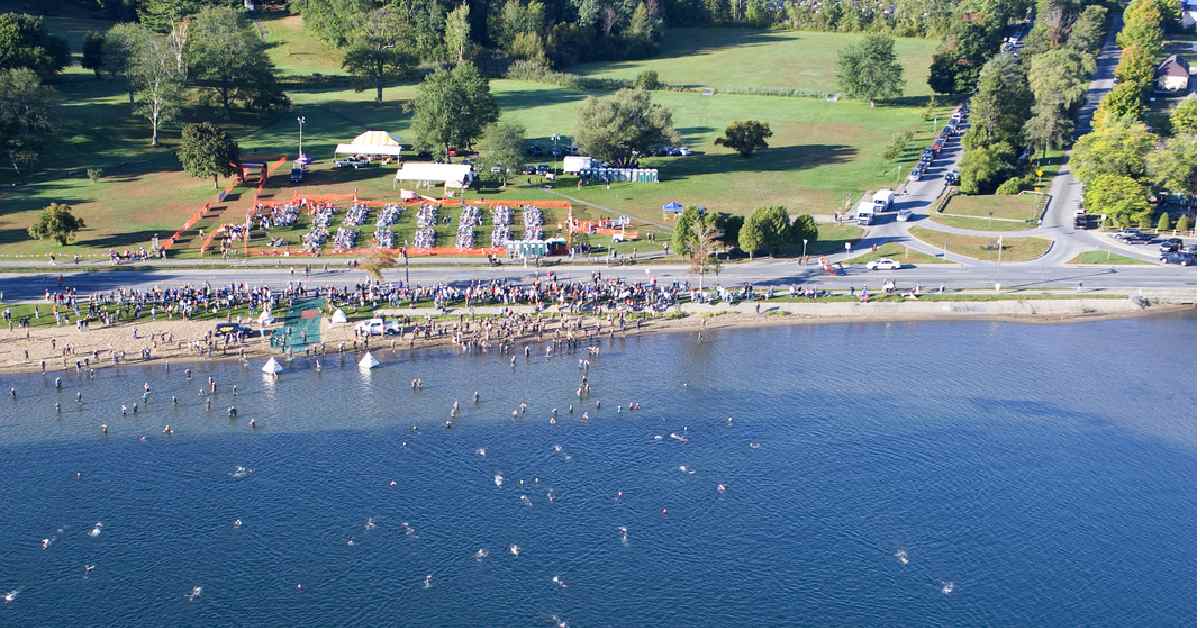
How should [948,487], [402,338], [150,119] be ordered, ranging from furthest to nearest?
→ [150,119] → [402,338] → [948,487]

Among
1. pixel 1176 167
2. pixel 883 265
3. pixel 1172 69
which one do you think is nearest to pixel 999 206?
pixel 1176 167

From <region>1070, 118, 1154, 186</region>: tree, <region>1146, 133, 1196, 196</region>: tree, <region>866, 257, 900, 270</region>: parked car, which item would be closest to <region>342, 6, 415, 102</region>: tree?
<region>866, 257, 900, 270</region>: parked car

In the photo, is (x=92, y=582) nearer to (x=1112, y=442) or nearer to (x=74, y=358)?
(x=74, y=358)

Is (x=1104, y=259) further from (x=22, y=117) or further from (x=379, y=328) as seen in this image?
(x=22, y=117)

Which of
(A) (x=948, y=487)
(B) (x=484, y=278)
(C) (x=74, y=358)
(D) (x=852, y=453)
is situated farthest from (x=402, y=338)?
(A) (x=948, y=487)

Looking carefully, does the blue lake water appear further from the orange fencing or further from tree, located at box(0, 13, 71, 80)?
tree, located at box(0, 13, 71, 80)
